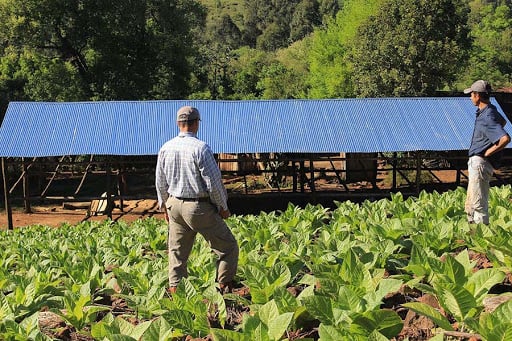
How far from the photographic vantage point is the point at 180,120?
14.9 feet

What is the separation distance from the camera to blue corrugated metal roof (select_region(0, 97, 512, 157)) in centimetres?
1576

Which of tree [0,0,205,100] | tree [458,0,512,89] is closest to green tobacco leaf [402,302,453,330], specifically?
tree [0,0,205,100]

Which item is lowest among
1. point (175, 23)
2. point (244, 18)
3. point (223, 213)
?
point (223, 213)

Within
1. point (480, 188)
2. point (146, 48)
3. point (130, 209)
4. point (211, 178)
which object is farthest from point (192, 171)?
point (146, 48)

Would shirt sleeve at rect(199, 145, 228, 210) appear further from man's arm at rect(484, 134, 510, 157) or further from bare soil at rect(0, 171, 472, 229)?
bare soil at rect(0, 171, 472, 229)

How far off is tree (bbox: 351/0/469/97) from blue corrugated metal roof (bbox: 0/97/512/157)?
22.2ft

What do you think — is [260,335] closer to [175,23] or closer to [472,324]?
[472,324]

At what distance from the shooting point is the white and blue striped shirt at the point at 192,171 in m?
4.46

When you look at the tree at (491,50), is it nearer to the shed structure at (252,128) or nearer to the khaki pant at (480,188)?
the shed structure at (252,128)

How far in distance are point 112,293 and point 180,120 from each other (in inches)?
66.6

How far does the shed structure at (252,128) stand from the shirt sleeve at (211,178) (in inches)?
414

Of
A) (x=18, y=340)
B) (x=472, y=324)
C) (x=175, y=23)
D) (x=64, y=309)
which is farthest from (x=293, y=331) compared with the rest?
(x=175, y=23)

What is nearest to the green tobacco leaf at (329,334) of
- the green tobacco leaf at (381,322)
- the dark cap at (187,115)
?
the green tobacco leaf at (381,322)

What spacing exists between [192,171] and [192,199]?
0.81 ft
